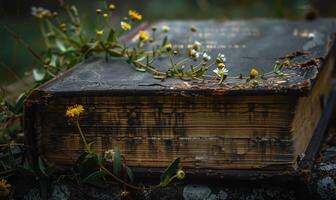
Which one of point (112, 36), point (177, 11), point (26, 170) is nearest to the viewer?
point (26, 170)

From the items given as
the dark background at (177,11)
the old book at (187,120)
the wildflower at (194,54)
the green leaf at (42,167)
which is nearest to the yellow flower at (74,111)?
the old book at (187,120)

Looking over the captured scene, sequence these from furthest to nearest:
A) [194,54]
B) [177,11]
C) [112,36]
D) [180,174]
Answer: [177,11] < [112,36] < [194,54] < [180,174]

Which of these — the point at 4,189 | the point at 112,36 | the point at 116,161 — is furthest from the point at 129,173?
the point at 112,36

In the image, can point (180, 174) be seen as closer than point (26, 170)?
Yes

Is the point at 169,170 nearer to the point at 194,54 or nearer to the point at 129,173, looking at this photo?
the point at 129,173

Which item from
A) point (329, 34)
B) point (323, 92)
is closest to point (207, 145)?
point (323, 92)

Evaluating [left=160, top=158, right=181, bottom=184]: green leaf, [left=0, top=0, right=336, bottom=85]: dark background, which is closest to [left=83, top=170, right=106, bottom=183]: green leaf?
[left=160, top=158, right=181, bottom=184]: green leaf

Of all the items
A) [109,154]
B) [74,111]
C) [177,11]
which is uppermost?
[74,111]
